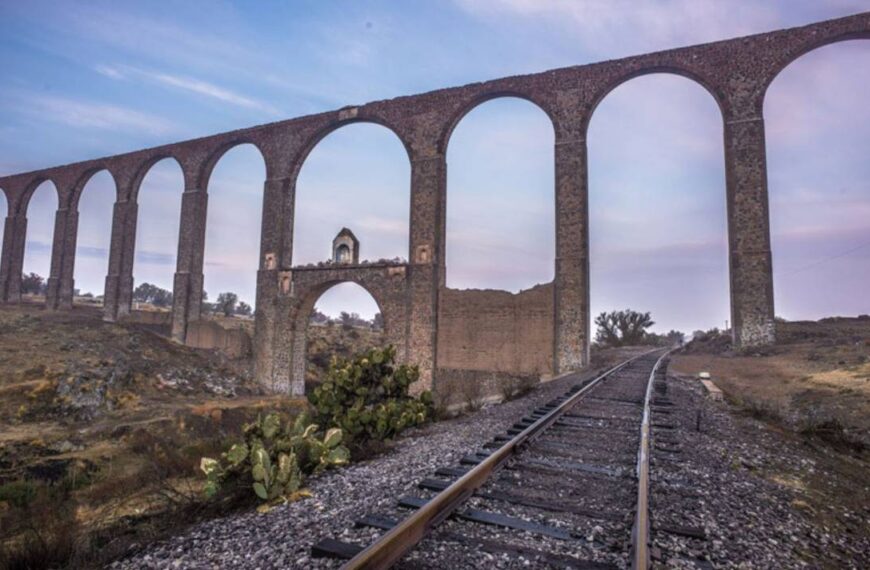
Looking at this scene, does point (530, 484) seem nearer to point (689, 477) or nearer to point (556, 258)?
point (689, 477)

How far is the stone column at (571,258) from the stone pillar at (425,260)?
4456 mm

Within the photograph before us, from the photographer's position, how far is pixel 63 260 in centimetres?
2994

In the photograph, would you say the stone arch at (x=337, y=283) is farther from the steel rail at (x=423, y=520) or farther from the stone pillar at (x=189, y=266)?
the steel rail at (x=423, y=520)

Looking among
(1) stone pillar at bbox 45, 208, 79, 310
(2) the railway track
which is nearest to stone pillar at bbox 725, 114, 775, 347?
(2) the railway track

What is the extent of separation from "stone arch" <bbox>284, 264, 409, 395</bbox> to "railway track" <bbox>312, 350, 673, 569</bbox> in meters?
13.7

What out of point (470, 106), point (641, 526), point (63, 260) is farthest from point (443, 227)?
point (63, 260)

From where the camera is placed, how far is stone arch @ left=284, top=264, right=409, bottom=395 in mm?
18734

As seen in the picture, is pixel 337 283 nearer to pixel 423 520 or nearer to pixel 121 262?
pixel 121 262

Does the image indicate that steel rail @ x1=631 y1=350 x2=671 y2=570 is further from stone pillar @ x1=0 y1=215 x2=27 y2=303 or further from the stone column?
stone pillar @ x1=0 y1=215 x2=27 y2=303

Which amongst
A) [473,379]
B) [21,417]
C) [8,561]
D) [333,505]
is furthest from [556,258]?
[21,417]

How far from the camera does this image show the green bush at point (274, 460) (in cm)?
363

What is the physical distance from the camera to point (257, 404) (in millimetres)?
17375

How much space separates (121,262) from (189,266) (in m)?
5.95

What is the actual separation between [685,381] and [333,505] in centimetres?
940
